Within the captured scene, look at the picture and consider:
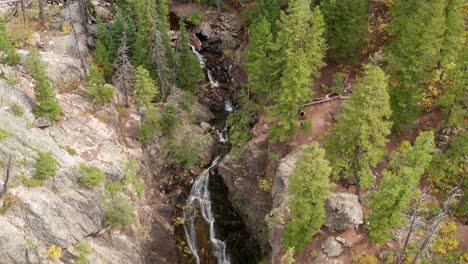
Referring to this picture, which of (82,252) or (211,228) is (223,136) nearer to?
(211,228)

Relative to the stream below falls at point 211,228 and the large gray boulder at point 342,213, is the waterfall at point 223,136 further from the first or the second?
the large gray boulder at point 342,213

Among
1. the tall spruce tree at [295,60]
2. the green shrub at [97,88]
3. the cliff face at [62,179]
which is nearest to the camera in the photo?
the cliff face at [62,179]

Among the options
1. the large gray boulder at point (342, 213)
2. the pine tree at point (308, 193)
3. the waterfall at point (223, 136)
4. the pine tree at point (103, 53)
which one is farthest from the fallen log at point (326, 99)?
the pine tree at point (103, 53)

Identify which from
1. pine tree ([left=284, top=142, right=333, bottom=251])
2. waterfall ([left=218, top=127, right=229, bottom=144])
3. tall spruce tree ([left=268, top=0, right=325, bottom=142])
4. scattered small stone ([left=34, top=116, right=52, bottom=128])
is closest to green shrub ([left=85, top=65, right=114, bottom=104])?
scattered small stone ([left=34, top=116, right=52, bottom=128])

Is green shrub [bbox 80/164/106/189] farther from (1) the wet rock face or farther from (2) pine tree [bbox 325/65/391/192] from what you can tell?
(2) pine tree [bbox 325/65/391/192]

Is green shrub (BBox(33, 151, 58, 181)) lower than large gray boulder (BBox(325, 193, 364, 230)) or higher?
higher

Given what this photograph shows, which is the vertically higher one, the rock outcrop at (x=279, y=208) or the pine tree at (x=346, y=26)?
the pine tree at (x=346, y=26)

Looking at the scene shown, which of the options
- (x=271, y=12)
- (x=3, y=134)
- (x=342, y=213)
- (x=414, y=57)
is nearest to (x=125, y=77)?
(x=3, y=134)
